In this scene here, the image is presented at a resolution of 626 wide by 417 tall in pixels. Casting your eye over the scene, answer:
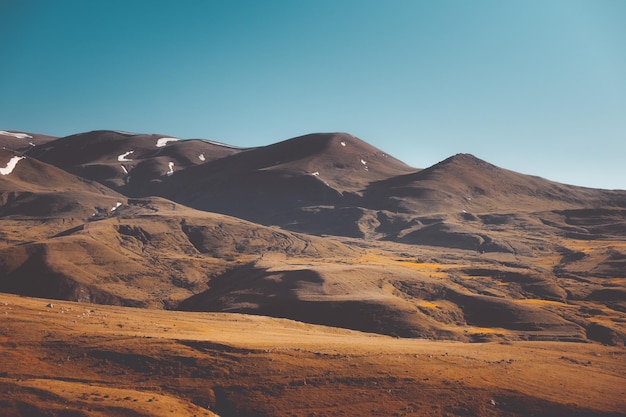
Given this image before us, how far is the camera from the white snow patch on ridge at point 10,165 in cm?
16636

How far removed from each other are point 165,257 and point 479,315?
54.7m

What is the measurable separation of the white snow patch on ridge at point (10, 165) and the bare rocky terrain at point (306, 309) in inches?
34.4

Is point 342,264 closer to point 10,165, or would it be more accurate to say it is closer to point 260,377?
point 260,377

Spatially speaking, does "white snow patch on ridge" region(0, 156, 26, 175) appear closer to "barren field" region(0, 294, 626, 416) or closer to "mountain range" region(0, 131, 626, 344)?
"mountain range" region(0, 131, 626, 344)

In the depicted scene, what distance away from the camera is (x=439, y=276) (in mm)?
90000

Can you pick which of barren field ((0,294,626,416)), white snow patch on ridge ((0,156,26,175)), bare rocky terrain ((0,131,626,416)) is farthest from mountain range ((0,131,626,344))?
barren field ((0,294,626,416))

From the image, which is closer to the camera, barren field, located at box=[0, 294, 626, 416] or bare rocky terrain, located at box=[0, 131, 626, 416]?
barren field, located at box=[0, 294, 626, 416]

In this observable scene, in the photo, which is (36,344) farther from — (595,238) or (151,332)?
(595,238)

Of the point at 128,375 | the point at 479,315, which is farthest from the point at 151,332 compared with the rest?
the point at 479,315

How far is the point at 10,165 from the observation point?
567ft

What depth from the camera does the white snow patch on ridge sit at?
546ft

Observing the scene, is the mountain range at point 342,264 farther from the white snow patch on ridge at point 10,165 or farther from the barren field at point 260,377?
the barren field at point 260,377

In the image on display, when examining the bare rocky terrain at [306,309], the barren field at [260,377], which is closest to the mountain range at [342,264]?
the bare rocky terrain at [306,309]

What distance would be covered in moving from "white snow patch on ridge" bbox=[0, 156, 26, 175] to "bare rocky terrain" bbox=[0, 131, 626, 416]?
873 mm
